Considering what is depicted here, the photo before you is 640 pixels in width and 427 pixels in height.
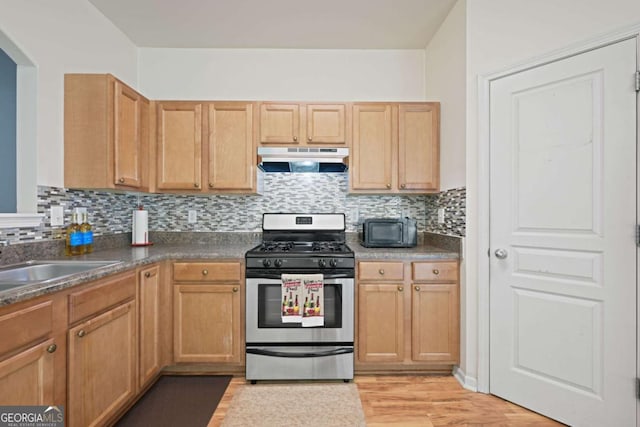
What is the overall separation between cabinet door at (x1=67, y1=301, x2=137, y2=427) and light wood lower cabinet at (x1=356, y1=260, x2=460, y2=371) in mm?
1522

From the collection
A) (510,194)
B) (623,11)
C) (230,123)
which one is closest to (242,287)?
(230,123)

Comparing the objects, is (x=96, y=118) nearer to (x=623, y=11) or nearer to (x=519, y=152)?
(x=519, y=152)

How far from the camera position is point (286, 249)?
259 centimetres

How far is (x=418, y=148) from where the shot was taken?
2.80 meters

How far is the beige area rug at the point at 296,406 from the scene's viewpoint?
1.91 meters

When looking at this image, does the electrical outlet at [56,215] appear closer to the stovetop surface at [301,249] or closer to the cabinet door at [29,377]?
the cabinet door at [29,377]

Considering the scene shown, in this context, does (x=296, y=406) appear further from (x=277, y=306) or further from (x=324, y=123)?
(x=324, y=123)

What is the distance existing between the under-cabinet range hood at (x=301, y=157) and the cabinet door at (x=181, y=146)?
557 mm

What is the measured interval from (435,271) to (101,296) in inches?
84.7

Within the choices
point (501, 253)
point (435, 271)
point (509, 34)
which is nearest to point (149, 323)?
point (435, 271)

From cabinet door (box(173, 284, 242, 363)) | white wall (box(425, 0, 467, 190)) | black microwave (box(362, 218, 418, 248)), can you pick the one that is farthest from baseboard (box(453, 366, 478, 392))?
cabinet door (box(173, 284, 242, 363))

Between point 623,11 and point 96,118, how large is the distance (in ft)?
10.7

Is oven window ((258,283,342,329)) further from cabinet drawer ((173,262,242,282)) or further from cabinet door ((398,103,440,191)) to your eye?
cabinet door ((398,103,440,191))

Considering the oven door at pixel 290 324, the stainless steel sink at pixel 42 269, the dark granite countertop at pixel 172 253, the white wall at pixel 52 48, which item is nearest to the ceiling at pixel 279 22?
the white wall at pixel 52 48
